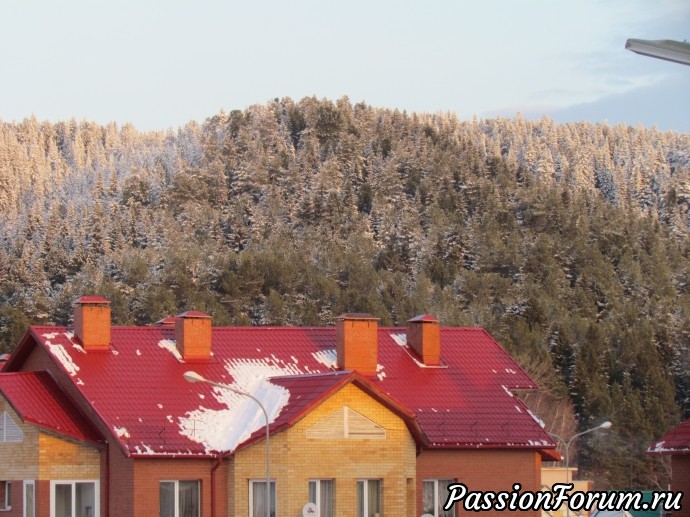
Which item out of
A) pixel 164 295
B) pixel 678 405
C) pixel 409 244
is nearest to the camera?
pixel 678 405

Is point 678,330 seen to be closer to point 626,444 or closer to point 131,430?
point 626,444

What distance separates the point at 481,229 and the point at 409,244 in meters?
10.7

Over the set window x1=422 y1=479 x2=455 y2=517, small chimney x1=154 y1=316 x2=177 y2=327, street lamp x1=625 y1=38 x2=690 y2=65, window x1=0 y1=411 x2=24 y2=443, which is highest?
street lamp x1=625 y1=38 x2=690 y2=65

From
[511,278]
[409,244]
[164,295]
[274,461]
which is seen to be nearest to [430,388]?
[274,461]

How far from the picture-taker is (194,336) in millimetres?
45312

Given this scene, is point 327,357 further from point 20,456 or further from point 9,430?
point 20,456

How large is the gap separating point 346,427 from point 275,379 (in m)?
3.29

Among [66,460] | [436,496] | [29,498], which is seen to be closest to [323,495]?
[436,496]

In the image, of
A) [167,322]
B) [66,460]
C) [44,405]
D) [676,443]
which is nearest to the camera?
[66,460]

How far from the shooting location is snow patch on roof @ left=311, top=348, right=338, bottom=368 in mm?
46375

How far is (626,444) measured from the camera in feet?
344

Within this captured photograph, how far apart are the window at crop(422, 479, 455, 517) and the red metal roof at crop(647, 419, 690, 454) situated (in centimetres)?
603

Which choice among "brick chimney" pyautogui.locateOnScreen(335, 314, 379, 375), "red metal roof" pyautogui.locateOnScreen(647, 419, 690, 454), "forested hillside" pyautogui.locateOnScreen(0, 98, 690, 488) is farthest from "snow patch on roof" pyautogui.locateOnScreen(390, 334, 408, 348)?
"forested hillside" pyautogui.locateOnScreen(0, 98, 690, 488)

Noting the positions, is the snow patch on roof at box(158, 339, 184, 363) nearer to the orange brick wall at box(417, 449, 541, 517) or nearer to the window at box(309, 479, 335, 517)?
the window at box(309, 479, 335, 517)
